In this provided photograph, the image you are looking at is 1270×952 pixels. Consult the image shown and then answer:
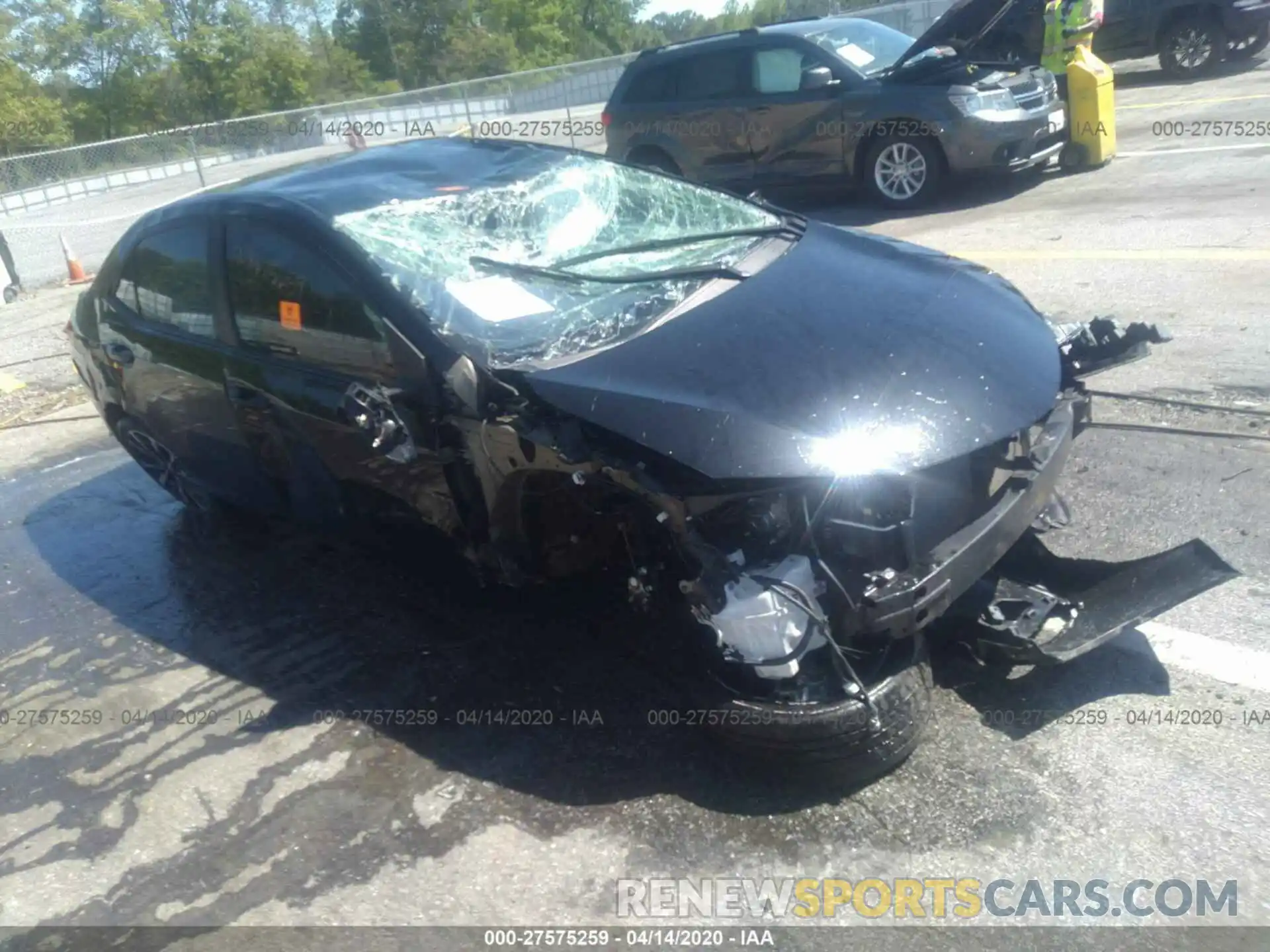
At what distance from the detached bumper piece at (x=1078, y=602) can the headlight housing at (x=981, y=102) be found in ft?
24.0

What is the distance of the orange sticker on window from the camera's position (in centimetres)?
420

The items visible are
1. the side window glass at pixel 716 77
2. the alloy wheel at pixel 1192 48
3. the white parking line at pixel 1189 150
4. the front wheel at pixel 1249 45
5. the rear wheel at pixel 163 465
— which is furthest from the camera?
the alloy wheel at pixel 1192 48

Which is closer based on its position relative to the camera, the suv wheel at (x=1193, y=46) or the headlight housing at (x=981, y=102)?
the headlight housing at (x=981, y=102)

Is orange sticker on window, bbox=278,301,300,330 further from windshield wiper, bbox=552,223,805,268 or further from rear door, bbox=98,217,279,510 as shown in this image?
windshield wiper, bbox=552,223,805,268

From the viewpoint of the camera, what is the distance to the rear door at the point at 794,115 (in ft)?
35.9

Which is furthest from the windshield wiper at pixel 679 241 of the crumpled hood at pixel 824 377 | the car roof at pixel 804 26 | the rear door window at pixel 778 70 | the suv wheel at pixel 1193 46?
the suv wheel at pixel 1193 46

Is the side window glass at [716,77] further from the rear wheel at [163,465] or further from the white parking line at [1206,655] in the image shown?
the white parking line at [1206,655]

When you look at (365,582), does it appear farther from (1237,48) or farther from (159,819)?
(1237,48)

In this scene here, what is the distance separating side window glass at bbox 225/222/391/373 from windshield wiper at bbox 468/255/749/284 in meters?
0.47

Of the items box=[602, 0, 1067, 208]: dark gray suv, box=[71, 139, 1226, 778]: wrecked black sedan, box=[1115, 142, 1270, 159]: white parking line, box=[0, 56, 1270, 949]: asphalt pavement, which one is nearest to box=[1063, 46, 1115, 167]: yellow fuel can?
box=[602, 0, 1067, 208]: dark gray suv

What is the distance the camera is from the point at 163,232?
196 inches

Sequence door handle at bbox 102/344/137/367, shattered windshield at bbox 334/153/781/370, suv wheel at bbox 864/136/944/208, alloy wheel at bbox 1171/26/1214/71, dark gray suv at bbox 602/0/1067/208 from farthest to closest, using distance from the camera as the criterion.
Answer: alloy wheel at bbox 1171/26/1214/71 < suv wheel at bbox 864/136/944/208 < dark gray suv at bbox 602/0/1067/208 < door handle at bbox 102/344/137/367 < shattered windshield at bbox 334/153/781/370

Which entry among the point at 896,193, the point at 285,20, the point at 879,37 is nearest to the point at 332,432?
the point at 896,193

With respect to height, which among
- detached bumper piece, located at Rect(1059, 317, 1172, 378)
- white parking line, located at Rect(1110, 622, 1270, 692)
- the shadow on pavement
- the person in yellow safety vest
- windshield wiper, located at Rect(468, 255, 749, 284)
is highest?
the person in yellow safety vest
